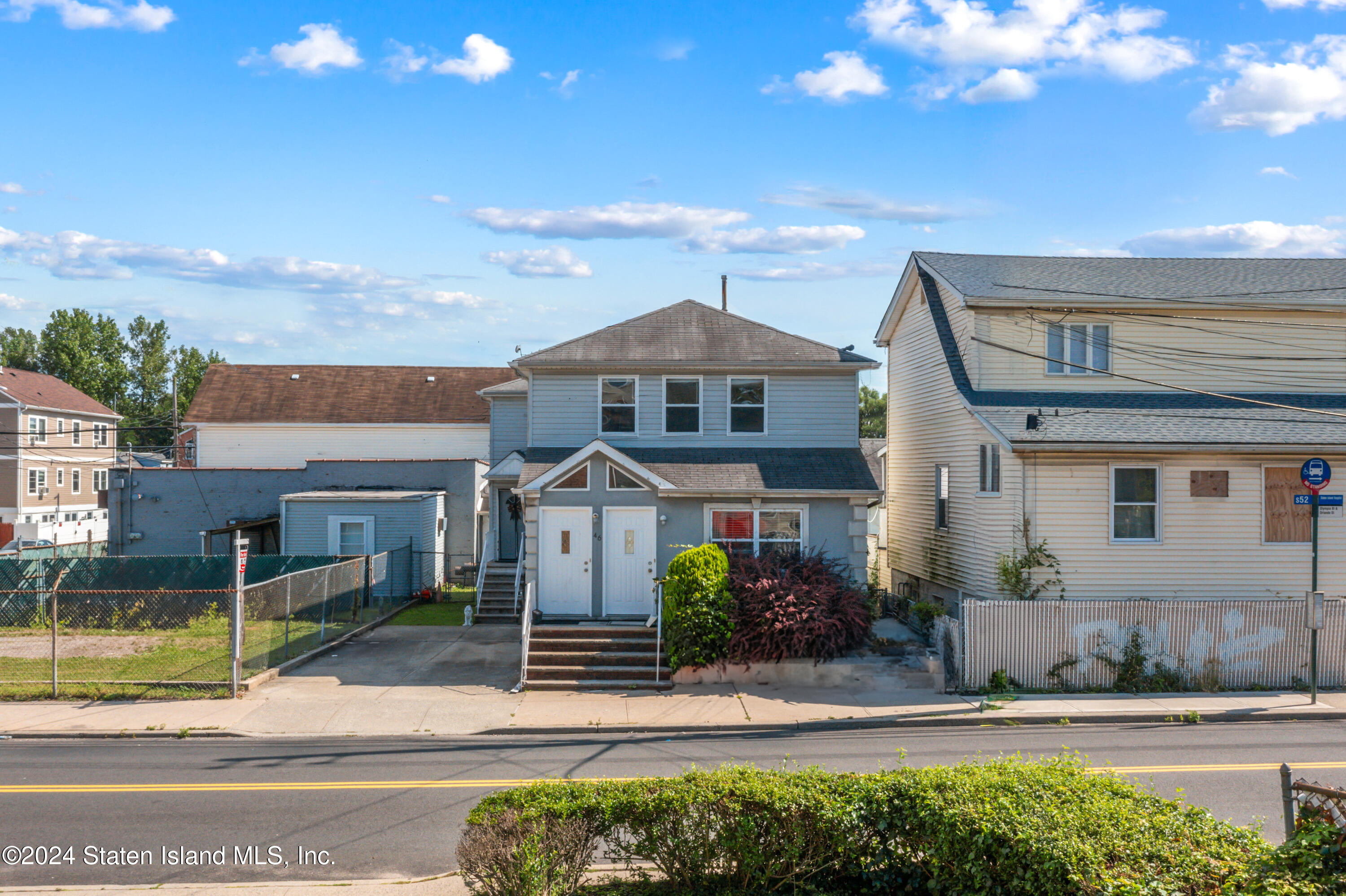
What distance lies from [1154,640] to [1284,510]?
4762 mm

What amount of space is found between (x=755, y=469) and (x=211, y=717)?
37.4 feet

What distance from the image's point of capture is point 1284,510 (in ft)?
59.6

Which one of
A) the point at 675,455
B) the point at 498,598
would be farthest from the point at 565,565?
the point at 498,598

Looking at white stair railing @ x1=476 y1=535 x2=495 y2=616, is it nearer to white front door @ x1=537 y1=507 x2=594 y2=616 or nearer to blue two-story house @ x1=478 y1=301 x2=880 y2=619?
blue two-story house @ x1=478 y1=301 x2=880 y2=619

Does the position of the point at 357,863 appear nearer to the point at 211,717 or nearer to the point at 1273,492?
the point at 211,717

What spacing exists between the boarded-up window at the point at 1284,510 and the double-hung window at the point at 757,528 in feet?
29.6

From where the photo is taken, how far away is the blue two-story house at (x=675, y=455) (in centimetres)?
1958

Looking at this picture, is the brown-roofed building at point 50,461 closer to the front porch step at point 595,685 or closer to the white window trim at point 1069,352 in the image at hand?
the front porch step at point 595,685

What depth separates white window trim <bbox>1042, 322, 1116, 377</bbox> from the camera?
20.3m

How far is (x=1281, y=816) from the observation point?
32.4 ft

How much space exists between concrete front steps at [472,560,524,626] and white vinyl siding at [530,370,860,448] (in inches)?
180

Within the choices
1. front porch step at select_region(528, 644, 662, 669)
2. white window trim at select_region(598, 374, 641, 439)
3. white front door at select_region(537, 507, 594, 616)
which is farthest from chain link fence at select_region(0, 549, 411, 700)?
white window trim at select_region(598, 374, 641, 439)

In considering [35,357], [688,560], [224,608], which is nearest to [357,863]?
[688,560]

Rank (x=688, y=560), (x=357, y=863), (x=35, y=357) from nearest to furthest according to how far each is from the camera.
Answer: (x=357, y=863)
(x=688, y=560)
(x=35, y=357)
